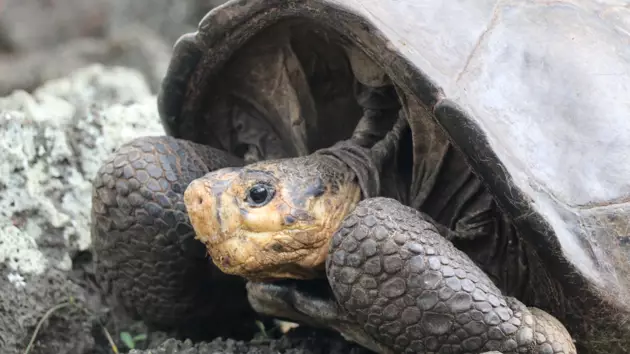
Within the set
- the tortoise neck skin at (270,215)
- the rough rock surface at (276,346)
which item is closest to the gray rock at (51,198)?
the rough rock surface at (276,346)


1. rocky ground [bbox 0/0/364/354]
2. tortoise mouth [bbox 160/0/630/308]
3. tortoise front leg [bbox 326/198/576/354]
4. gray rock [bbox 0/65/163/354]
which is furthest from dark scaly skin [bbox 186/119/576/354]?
gray rock [bbox 0/65/163/354]

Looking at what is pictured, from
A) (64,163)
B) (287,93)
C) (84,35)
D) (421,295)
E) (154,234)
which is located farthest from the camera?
(84,35)

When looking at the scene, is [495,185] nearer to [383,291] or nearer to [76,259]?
[383,291]

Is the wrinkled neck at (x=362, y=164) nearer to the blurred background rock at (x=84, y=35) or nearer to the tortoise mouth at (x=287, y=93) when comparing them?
the tortoise mouth at (x=287, y=93)

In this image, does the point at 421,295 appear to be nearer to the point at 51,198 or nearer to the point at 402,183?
the point at 402,183

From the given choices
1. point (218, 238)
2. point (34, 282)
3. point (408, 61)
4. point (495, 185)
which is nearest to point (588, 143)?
point (495, 185)

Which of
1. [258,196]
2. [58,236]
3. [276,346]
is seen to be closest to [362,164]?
[258,196]

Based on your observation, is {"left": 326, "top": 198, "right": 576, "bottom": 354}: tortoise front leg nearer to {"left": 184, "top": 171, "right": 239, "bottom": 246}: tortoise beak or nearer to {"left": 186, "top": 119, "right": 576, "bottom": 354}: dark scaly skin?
{"left": 186, "top": 119, "right": 576, "bottom": 354}: dark scaly skin
